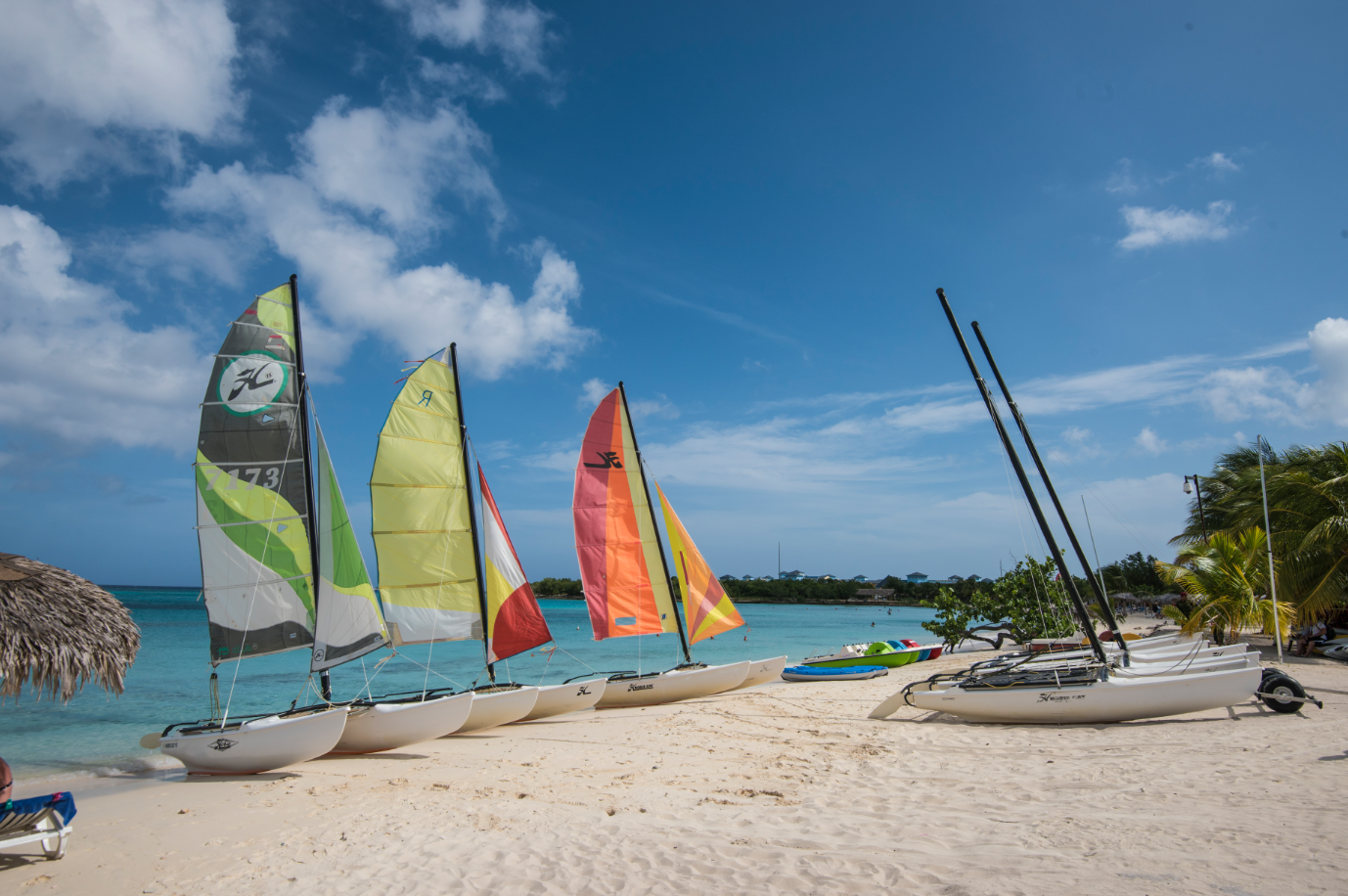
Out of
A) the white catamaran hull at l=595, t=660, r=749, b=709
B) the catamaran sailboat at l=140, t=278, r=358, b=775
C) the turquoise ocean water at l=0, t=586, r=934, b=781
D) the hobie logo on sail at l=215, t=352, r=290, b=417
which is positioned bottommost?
the turquoise ocean water at l=0, t=586, r=934, b=781

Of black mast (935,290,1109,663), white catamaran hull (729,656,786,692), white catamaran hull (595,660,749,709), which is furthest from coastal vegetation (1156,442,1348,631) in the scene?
white catamaran hull (595,660,749,709)

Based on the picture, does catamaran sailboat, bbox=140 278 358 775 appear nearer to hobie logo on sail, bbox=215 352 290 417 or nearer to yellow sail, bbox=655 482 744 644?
hobie logo on sail, bbox=215 352 290 417

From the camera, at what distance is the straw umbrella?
809cm

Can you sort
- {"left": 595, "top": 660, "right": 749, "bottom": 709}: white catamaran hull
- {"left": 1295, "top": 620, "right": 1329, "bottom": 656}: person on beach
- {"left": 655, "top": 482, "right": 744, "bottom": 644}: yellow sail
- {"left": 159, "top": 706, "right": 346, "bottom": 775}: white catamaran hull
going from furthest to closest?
{"left": 1295, "top": 620, "right": 1329, "bottom": 656}: person on beach
{"left": 655, "top": 482, "right": 744, "bottom": 644}: yellow sail
{"left": 595, "top": 660, "right": 749, "bottom": 709}: white catamaran hull
{"left": 159, "top": 706, "right": 346, "bottom": 775}: white catamaran hull

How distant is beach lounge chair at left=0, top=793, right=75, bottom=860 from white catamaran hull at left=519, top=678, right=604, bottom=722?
783cm

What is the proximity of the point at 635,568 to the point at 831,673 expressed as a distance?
26.3 ft

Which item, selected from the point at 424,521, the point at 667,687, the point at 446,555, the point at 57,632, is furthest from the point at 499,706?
the point at 57,632

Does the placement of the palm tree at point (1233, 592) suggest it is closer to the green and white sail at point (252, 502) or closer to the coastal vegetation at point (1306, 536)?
the coastal vegetation at point (1306, 536)

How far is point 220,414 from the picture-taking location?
1172 centimetres

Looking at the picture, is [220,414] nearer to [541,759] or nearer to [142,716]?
[541,759]

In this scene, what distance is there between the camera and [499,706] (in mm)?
13156

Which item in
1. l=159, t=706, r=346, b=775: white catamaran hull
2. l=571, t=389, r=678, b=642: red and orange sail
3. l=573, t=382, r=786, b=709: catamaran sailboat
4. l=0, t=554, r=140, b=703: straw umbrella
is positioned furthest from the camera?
l=571, t=389, r=678, b=642: red and orange sail

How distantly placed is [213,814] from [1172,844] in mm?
10267

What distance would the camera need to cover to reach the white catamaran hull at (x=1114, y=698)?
10.7 metres
